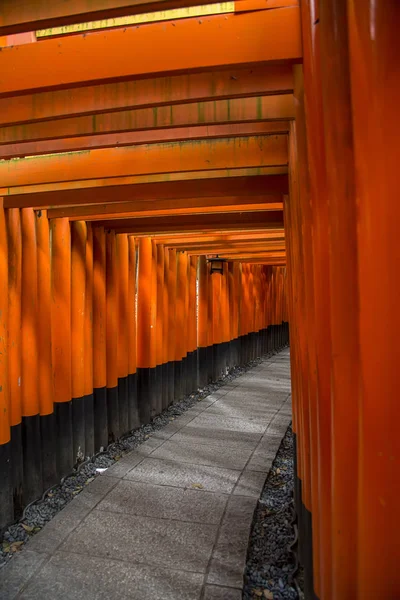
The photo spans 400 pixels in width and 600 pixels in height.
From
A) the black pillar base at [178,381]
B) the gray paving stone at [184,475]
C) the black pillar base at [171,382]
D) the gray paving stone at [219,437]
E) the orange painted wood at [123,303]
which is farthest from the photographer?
the black pillar base at [178,381]

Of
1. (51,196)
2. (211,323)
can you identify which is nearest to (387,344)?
(51,196)

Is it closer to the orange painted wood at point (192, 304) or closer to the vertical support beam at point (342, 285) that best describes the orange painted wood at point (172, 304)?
the orange painted wood at point (192, 304)

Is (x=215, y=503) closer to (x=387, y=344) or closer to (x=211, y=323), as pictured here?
(x=387, y=344)

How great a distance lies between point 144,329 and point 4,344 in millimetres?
3928

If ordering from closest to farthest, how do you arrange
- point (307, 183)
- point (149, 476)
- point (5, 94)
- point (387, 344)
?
point (387, 344) < point (307, 183) < point (5, 94) < point (149, 476)

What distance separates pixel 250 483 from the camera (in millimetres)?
5492

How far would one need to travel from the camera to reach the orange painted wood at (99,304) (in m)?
6.62

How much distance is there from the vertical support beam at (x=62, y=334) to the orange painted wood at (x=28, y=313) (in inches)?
20.3

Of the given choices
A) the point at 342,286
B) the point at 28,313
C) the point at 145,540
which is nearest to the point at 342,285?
the point at 342,286

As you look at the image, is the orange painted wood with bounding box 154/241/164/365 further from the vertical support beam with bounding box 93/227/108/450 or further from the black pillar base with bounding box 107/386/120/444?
the vertical support beam with bounding box 93/227/108/450

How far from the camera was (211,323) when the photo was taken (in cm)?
1252

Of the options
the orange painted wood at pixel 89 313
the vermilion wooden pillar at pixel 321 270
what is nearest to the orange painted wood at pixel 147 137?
the vermilion wooden pillar at pixel 321 270

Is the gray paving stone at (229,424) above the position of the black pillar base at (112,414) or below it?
below

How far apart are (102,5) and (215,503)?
4.52m
